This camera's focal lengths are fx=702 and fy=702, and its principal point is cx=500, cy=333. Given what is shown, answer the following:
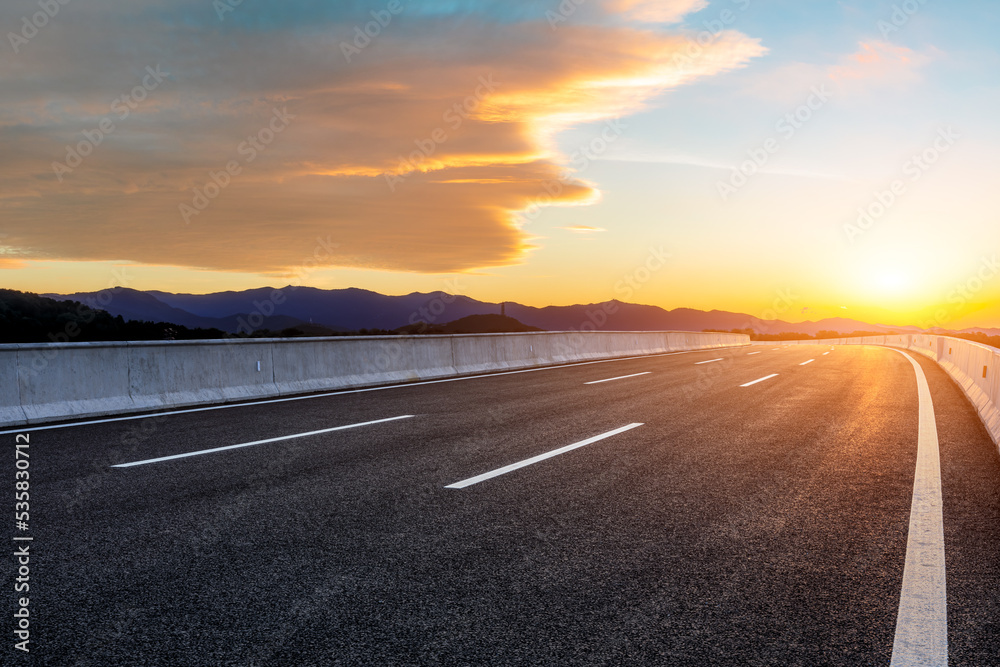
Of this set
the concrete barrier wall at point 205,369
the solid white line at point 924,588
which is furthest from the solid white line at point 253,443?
the solid white line at point 924,588

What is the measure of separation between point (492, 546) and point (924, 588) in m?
2.35

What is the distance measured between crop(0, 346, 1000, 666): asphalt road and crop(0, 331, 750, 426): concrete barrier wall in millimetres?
1588

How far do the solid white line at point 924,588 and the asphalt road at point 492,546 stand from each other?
2.3 inches

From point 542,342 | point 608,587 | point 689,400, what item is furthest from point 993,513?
point 542,342

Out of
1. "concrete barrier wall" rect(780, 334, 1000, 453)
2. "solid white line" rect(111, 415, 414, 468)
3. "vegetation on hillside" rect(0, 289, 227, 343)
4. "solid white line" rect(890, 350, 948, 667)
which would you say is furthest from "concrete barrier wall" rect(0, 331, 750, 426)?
"vegetation on hillside" rect(0, 289, 227, 343)

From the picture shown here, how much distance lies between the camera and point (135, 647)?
2990 mm

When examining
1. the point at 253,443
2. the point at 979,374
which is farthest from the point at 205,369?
the point at 979,374

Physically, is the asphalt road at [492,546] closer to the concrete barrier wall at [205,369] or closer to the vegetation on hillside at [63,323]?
the concrete barrier wall at [205,369]

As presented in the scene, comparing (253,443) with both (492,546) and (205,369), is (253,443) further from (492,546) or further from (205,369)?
(205,369)

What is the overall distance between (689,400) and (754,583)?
827 centimetres

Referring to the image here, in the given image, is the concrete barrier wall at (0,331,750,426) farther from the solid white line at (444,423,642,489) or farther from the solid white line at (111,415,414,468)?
the solid white line at (444,423,642,489)

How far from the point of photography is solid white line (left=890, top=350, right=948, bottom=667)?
118 inches

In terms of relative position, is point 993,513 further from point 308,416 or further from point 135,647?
point 308,416

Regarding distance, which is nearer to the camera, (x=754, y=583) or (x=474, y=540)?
(x=754, y=583)
